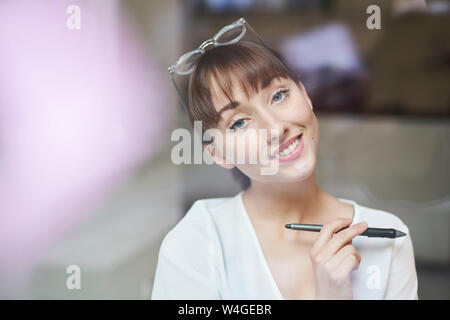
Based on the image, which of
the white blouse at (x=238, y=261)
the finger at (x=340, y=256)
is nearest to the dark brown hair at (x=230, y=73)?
the white blouse at (x=238, y=261)

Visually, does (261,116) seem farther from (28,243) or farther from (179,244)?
(28,243)

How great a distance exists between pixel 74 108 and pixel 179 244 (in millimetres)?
307

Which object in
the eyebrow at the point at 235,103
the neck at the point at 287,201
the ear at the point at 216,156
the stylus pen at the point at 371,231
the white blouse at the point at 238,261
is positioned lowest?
the white blouse at the point at 238,261

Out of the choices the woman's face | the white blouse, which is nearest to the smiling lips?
the woman's face

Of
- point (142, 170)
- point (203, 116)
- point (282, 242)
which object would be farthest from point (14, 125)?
point (282, 242)

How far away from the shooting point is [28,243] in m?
1.05

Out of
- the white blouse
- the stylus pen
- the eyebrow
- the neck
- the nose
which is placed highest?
the eyebrow

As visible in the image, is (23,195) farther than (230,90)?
Yes

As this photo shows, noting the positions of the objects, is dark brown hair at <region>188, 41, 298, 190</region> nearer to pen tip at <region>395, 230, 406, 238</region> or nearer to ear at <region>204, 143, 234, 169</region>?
ear at <region>204, 143, 234, 169</region>

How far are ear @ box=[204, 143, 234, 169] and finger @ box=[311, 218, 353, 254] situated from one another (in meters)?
0.18

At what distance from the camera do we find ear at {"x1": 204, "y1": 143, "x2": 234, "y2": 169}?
90 cm

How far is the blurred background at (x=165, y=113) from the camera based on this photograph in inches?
37.2

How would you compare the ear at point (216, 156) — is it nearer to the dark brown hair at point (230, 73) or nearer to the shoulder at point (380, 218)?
the dark brown hair at point (230, 73)

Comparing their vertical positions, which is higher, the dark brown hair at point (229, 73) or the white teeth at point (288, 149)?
the dark brown hair at point (229, 73)
